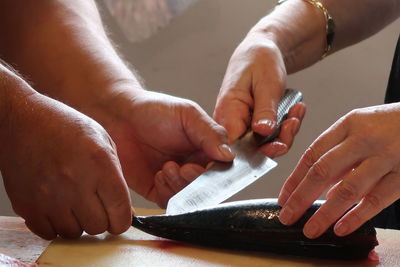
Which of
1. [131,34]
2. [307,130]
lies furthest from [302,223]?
[131,34]

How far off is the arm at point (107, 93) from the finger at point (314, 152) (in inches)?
11.8

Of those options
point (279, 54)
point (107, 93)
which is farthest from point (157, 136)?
point (279, 54)

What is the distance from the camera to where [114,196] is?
1142mm

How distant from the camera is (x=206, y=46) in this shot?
304 cm

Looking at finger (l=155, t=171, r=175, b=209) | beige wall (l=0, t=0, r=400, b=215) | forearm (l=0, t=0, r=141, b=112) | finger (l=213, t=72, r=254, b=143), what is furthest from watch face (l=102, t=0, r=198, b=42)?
finger (l=155, t=171, r=175, b=209)

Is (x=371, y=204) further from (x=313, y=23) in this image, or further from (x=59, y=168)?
(x=313, y=23)

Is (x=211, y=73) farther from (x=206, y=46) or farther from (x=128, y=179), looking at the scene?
(x=128, y=179)

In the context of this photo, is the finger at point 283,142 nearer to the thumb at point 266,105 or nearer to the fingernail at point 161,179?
the thumb at point 266,105

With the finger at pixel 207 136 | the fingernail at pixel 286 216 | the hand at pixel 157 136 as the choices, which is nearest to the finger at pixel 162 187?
the hand at pixel 157 136

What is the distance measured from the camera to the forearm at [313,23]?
194 cm

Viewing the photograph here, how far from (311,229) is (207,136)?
1.51 ft

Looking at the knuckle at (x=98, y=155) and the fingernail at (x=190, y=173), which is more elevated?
the knuckle at (x=98, y=155)

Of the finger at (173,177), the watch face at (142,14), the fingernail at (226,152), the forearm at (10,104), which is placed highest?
the forearm at (10,104)

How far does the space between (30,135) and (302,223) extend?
51 centimetres
